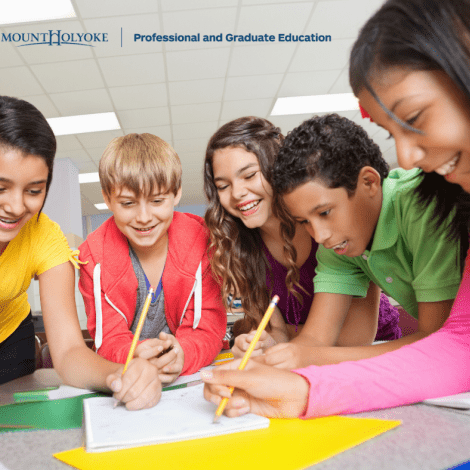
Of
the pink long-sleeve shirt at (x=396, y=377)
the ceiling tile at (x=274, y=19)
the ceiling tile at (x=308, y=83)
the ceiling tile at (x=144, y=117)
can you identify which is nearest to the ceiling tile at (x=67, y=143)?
the ceiling tile at (x=144, y=117)

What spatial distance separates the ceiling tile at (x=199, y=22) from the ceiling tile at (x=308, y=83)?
1108mm

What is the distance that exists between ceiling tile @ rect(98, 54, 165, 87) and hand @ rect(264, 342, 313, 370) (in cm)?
369

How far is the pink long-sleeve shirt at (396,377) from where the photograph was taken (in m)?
0.66

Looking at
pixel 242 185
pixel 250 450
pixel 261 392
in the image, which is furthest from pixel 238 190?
pixel 250 450

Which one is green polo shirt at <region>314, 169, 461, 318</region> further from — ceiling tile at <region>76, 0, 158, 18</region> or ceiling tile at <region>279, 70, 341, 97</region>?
ceiling tile at <region>279, 70, 341, 97</region>

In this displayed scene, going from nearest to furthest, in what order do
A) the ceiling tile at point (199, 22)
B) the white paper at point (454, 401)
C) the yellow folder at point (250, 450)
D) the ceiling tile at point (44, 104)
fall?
1. the yellow folder at point (250, 450)
2. the white paper at point (454, 401)
3. the ceiling tile at point (199, 22)
4. the ceiling tile at point (44, 104)

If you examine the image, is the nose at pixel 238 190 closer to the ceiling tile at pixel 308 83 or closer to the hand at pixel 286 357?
the hand at pixel 286 357

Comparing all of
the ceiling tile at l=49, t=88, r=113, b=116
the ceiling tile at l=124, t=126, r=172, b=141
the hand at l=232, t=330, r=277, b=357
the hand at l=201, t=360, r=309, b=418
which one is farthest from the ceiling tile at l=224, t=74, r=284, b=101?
the hand at l=201, t=360, r=309, b=418

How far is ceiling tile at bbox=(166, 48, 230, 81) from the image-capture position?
13.1 feet

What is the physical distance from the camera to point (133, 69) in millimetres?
4195

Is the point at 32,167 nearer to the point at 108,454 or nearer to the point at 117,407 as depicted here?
the point at 117,407

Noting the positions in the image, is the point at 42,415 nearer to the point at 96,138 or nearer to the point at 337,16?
the point at 337,16

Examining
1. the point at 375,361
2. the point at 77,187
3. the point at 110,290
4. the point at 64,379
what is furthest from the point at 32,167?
the point at 77,187

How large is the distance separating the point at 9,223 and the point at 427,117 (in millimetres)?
1019
